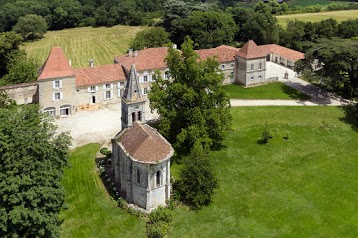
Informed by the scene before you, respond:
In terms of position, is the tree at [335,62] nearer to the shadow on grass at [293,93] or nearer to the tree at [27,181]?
the shadow on grass at [293,93]

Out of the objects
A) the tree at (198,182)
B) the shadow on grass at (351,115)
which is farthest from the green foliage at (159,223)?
the shadow on grass at (351,115)

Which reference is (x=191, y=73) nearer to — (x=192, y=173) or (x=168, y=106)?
(x=168, y=106)

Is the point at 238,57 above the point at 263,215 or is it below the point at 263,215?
above

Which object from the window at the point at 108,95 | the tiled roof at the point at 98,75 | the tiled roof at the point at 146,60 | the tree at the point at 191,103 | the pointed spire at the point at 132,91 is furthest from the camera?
the tiled roof at the point at 146,60

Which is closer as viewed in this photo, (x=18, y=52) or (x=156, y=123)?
(x=156, y=123)

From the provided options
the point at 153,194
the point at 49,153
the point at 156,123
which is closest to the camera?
the point at 49,153

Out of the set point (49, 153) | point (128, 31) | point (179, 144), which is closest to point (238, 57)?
point (179, 144)

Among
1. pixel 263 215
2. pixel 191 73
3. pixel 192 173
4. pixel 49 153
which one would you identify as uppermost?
pixel 191 73

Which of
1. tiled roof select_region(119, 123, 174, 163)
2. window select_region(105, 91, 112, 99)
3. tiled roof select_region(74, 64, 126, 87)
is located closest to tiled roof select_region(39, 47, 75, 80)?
tiled roof select_region(74, 64, 126, 87)
